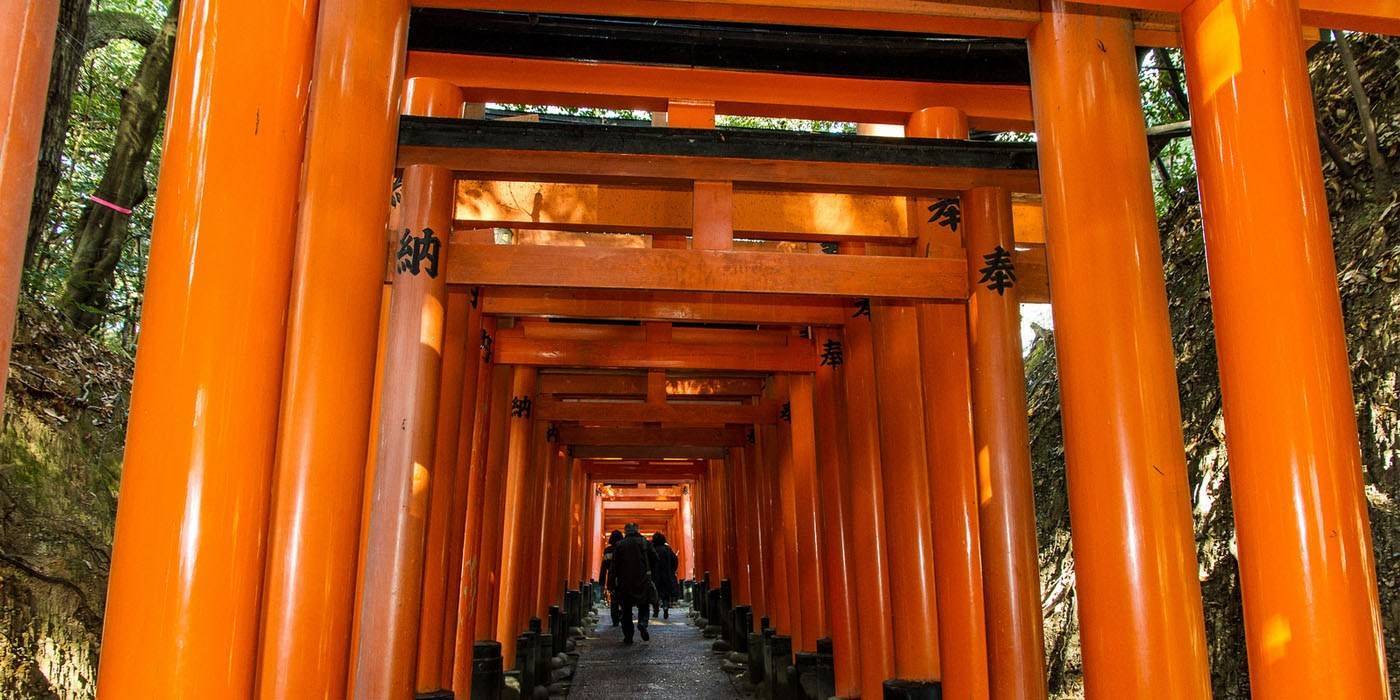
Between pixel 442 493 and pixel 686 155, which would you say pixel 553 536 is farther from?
pixel 686 155

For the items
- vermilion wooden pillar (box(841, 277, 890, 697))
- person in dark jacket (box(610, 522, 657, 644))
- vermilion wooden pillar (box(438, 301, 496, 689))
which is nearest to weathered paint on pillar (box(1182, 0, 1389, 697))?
vermilion wooden pillar (box(841, 277, 890, 697))

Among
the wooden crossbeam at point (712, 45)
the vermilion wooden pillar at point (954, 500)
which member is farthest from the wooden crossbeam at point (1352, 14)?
the vermilion wooden pillar at point (954, 500)

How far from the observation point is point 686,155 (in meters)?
4.68

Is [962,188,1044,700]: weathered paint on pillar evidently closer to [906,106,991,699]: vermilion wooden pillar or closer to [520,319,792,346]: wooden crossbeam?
[906,106,991,699]: vermilion wooden pillar

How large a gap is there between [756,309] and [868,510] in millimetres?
1655

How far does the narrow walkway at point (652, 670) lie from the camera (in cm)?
921

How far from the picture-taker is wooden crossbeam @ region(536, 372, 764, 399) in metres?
10.6

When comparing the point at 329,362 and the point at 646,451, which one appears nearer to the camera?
the point at 329,362

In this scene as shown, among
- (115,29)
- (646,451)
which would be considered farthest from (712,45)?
(646,451)

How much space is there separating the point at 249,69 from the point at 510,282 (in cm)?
232

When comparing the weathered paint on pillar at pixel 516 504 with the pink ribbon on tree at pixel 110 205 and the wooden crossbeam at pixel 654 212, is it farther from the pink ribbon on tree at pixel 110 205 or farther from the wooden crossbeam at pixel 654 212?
the wooden crossbeam at pixel 654 212

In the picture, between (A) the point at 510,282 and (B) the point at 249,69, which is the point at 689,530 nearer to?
(A) the point at 510,282

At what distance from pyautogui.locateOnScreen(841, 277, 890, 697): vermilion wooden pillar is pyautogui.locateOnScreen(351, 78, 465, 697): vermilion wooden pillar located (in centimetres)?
299

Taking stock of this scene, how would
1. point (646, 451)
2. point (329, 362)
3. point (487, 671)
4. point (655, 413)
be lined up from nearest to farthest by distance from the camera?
point (329, 362)
point (487, 671)
point (655, 413)
point (646, 451)
